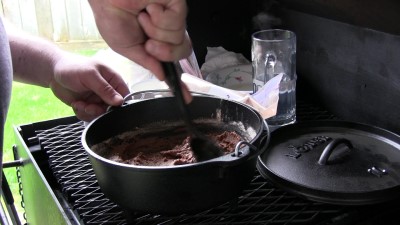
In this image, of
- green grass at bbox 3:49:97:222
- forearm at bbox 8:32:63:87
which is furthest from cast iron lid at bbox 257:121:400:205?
green grass at bbox 3:49:97:222

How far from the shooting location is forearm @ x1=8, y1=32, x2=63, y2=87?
102cm

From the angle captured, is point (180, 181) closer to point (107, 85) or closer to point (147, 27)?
point (147, 27)

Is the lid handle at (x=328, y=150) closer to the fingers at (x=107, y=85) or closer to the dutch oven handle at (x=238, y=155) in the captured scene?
the dutch oven handle at (x=238, y=155)

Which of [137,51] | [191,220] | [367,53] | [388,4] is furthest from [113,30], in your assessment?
[367,53]

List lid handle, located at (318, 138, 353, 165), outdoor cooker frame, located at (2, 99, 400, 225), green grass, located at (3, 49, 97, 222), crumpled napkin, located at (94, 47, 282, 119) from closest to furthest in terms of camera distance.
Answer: outdoor cooker frame, located at (2, 99, 400, 225) < lid handle, located at (318, 138, 353, 165) < crumpled napkin, located at (94, 47, 282, 119) < green grass, located at (3, 49, 97, 222)

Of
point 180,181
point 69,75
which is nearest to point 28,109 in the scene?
point 69,75

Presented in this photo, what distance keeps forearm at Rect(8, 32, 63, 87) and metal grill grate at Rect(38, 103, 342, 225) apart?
21 cm

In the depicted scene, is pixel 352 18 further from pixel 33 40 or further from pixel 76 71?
pixel 33 40

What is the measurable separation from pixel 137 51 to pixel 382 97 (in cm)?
56

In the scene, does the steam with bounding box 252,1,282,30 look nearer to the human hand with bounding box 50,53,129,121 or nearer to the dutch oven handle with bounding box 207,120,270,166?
the human hand with bounding box 50,53,129,121

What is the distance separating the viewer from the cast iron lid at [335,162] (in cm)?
74

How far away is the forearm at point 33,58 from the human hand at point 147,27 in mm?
337

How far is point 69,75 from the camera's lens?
36.9 inches

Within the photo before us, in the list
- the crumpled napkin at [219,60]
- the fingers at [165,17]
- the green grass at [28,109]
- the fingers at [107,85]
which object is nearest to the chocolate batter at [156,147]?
the fingers at [107,85]
